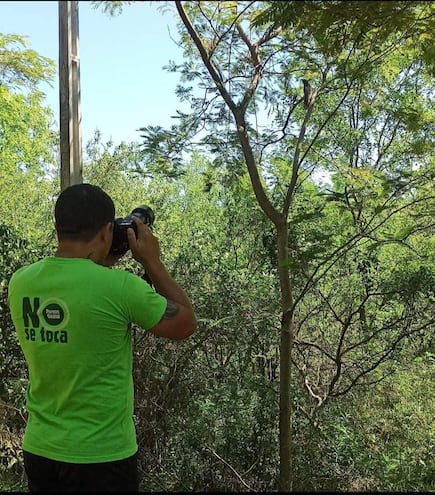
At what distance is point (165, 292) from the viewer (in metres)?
1.43

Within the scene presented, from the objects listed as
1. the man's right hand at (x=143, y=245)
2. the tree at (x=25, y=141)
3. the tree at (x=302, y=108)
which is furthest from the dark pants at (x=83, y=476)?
the tree at (x=25, y=141)

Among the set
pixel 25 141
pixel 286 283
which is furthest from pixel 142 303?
pixel 25 141

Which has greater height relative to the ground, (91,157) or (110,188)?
(91,157)

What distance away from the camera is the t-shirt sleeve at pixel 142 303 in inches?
50.8

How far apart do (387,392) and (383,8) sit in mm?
2353

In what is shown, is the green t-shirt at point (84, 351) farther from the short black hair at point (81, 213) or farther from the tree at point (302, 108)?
the tree at point (302, 108)

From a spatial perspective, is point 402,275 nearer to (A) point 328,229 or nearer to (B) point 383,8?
(A) point 328,229

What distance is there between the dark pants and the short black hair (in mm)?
507

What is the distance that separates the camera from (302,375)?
321cm

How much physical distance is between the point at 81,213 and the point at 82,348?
12.1 inches

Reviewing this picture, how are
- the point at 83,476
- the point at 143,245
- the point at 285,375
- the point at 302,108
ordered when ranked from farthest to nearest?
the point at 302,108, the point at 285,375, the point at 143,245, the point at 83,476

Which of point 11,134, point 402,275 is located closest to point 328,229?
point 402,275

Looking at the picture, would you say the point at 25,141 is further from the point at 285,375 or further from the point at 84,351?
the point at 84,351

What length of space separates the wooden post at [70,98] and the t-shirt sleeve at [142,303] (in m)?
1.66
